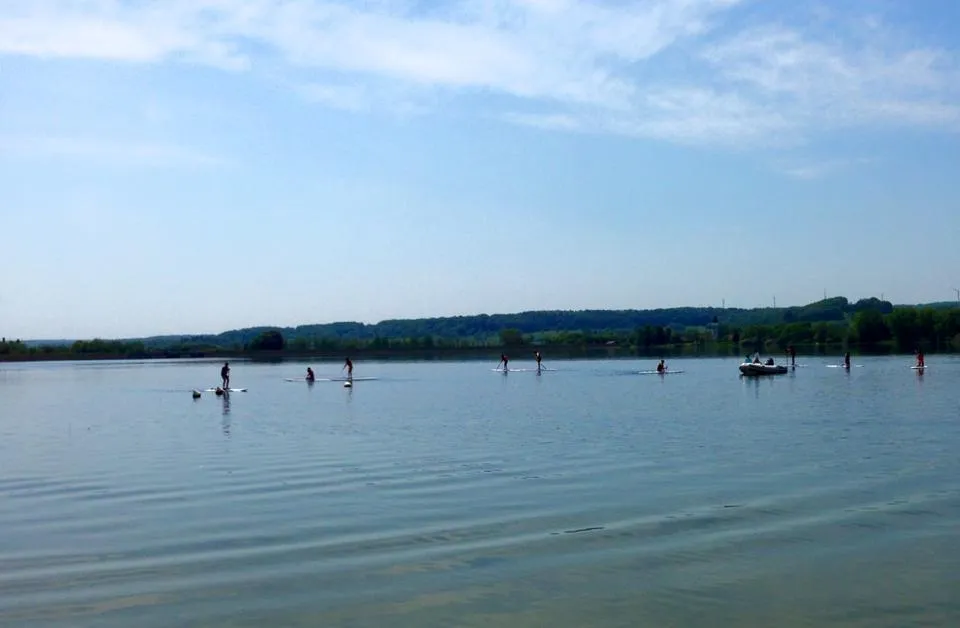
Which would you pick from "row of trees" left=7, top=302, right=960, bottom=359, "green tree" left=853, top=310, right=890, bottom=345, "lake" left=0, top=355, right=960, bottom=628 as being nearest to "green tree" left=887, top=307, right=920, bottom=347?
"row of trees" left=7, top=302, right=960, bottom=359

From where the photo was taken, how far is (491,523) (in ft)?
52.8

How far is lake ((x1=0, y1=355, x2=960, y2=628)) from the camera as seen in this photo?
11727mm

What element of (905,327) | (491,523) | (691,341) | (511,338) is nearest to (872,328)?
(905,327)

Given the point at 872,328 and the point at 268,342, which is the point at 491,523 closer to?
the point at 872,328

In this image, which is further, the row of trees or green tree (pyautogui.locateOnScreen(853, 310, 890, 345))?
green tree (pyautogui.locateOnScreen(853, 310, 890, 345))

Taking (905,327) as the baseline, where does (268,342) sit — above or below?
below

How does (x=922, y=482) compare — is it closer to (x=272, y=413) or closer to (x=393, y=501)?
(x=393, y=501)

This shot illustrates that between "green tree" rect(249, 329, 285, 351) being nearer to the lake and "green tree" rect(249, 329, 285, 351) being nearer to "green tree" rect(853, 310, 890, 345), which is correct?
"green tree" rect(853, 310, 890, 345)

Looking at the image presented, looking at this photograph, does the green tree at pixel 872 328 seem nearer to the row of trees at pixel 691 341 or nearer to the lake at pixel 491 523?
the row of trees at pixel 691 341

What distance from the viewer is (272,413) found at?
40.8 meters

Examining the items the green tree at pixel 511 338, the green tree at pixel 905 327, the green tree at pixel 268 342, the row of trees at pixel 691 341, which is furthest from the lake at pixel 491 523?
the green tree at pixel 511 338

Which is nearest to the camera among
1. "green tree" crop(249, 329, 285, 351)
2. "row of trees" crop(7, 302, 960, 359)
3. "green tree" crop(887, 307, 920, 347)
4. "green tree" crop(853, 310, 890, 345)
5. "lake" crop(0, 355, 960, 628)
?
"lake" crop(0, 355, 960, 628)

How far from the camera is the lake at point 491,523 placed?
11.7 metres

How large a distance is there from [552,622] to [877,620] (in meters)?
3.34
